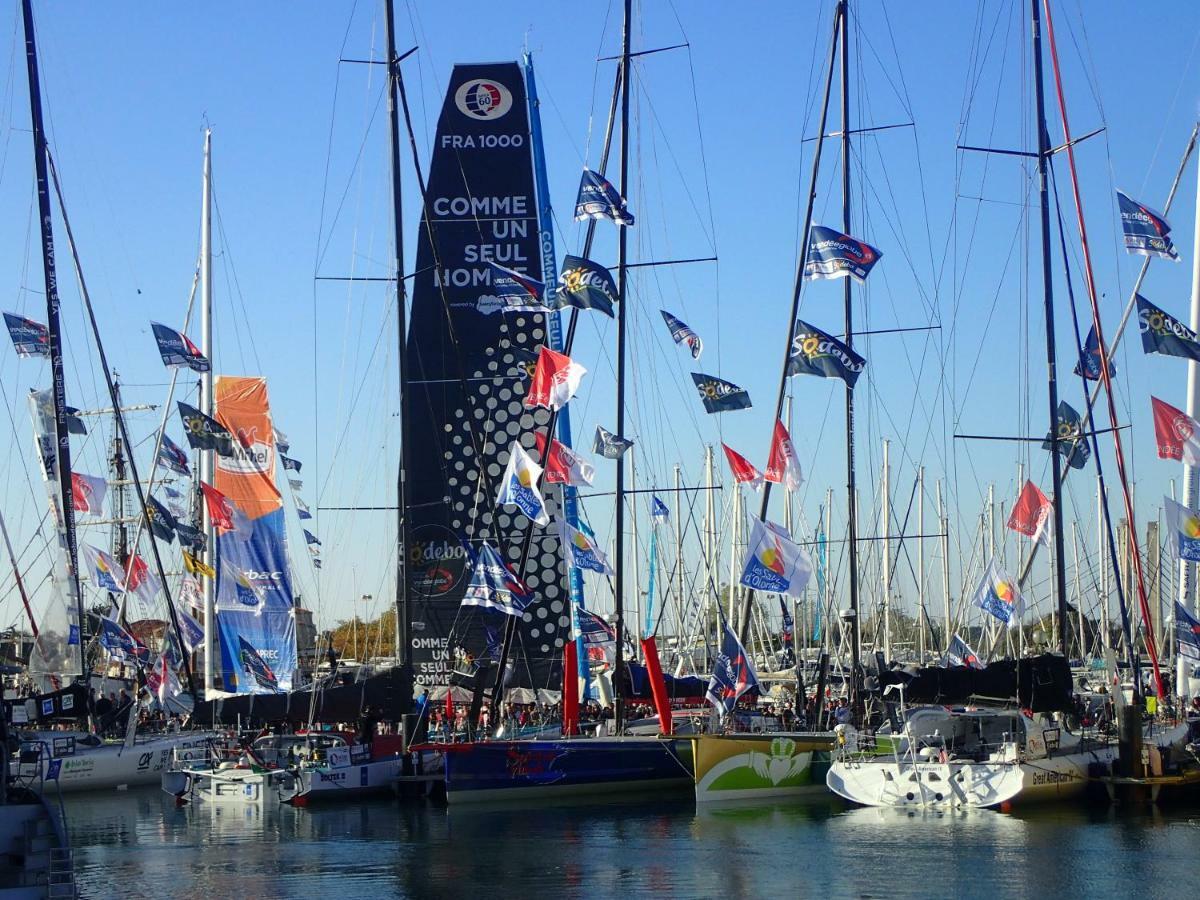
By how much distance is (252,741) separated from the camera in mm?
39062

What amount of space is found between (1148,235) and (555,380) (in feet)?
45.9

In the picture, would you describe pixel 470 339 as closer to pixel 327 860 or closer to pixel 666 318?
pixel 666 318

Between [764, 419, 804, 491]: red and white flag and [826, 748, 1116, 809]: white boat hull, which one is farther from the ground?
[764, 419, 804, 491]: red and white flag

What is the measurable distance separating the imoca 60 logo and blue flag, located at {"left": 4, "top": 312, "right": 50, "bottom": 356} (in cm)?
1626

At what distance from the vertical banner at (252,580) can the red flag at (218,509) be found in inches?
6.3

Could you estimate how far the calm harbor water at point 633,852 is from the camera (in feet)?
82.3

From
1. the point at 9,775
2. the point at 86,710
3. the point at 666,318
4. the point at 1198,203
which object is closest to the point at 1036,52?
the point at 1198,203

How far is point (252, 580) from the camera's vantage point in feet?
142

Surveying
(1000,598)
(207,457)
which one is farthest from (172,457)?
(1000,598)

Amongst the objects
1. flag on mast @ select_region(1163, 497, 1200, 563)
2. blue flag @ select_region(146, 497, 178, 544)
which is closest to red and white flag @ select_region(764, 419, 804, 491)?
flag on mast @ select_region(1163, 497, 1200, 563)

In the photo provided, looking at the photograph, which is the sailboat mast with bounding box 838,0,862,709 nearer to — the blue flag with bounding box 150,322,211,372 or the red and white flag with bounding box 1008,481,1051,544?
the red and white flag with bounding box 1008,481,1051,544

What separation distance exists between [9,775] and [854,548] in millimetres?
21944

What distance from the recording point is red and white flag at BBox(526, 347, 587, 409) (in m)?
33.4

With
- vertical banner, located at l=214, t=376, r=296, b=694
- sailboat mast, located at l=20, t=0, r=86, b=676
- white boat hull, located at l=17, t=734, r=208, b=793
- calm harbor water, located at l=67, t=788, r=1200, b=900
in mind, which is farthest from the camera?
vertical banner, located at l=214, t=376, r=296, b=694
